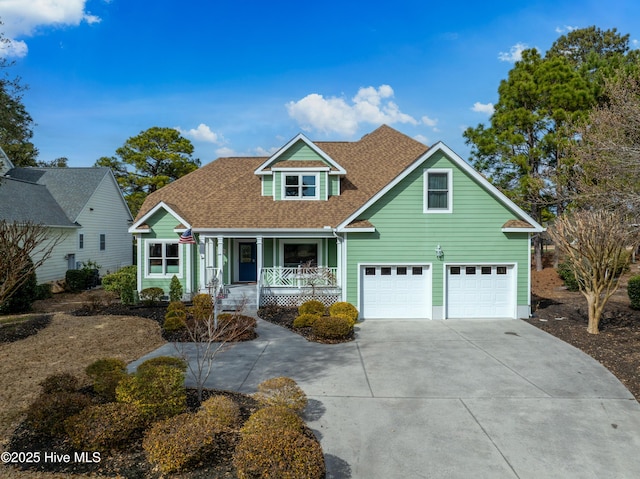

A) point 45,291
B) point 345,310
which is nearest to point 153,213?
point 45,291

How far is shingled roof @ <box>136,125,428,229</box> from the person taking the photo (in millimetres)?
17203

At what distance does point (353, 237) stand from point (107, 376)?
9798 mm

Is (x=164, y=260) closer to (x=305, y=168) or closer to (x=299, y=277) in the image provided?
(x=299, y=277)

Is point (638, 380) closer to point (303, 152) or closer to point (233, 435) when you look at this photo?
point (233, 435)

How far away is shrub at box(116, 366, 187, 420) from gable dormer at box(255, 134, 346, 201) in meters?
12.7

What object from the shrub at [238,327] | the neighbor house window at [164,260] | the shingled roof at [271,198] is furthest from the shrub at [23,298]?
the shrub at [238,327]

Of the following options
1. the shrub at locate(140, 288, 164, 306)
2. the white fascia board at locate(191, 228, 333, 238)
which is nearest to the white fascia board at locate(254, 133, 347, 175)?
the white fascia board at locate(191, 228, 333, 238)

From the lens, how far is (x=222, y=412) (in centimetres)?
604

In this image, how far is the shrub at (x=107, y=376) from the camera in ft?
22.6

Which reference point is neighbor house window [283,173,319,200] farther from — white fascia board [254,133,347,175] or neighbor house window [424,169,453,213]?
neighbor house window [424,169,453,213]

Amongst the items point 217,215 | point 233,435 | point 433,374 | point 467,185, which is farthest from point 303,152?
point 233,435

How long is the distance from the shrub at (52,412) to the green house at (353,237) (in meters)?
9.63

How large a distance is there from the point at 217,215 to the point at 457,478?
1458 centimetres

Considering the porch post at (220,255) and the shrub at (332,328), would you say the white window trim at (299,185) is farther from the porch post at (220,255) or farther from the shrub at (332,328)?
the shrub at (332,328)
